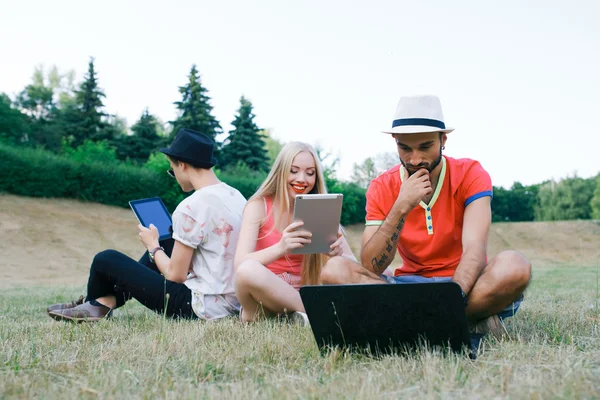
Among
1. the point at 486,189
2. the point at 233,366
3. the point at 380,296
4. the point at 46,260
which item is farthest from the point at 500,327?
the point at 46,260

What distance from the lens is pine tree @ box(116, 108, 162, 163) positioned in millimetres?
38656

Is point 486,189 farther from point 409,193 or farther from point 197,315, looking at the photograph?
point 197,315

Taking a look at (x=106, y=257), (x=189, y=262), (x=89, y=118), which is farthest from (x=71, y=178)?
(x=189, y=262)

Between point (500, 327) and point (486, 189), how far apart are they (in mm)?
885

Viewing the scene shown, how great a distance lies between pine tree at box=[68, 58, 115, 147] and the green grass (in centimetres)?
3778

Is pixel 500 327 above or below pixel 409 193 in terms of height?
below

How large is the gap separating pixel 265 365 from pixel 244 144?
38.5 m

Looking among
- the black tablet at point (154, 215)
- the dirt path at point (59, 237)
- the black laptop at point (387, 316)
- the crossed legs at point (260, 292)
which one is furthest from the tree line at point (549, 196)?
the black laptop at point (387, 316)

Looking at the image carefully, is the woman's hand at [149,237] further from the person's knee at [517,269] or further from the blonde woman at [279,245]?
the person's knee at [517,269]

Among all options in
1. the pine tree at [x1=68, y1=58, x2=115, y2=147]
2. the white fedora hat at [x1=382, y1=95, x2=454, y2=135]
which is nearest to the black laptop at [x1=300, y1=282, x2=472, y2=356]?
the white fedora hat at [x1=382, y1=95, x2=454, y2=135]

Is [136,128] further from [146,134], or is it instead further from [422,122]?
[422,122]

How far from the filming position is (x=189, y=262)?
15.2 ft

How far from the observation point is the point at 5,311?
621 cm

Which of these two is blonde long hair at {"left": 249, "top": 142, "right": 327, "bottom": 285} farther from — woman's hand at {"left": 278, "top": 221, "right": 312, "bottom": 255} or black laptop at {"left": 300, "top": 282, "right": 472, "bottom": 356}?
black laptop at {"left": 300, "top": 282, "right": 472, "bottom": 356}
